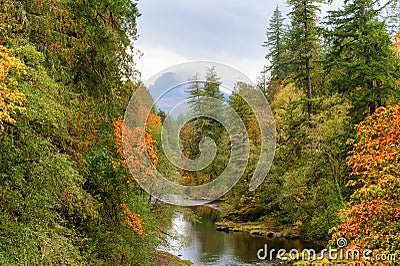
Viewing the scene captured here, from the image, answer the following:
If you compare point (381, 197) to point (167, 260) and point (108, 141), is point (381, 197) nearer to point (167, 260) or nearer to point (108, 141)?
point (108, 141)

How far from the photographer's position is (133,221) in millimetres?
10789

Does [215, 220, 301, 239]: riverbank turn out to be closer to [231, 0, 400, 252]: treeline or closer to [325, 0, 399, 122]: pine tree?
[231, 0, 400, 252]: treeline

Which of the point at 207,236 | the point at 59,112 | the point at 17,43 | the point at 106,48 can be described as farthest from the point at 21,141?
the point at 207,236

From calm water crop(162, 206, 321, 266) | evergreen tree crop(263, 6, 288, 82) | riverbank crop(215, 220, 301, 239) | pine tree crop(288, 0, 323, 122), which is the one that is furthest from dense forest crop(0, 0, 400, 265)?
evergreen tree crop(263, 6, 288, 82)

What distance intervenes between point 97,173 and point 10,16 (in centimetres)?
400

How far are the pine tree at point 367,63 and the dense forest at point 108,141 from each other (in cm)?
5

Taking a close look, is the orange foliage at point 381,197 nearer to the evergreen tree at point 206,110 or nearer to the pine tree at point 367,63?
the evergreen tree at point 206,110

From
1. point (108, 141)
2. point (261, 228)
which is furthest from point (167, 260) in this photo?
point (261, 228)

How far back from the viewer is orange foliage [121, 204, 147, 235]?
10492 mm

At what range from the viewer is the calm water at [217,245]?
52.5 feet

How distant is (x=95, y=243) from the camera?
9.53 m

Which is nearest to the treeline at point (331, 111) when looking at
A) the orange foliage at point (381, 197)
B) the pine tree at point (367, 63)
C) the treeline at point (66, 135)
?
the pine tree at point (367, 63)

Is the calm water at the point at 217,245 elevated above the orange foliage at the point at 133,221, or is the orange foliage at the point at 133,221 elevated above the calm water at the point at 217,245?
the orange foliage at the point at 133,221

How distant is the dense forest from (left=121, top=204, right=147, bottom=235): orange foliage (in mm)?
37
